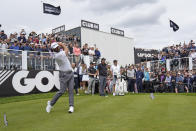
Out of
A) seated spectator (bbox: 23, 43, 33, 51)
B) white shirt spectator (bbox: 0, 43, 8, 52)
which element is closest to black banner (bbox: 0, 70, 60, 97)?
white shirt spectator (bbox: 0, 43, 8, 52)

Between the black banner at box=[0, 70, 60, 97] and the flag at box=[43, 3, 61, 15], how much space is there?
709 cm

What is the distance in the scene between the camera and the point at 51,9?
23156mm

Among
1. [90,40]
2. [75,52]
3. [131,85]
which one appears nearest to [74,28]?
[90,40]

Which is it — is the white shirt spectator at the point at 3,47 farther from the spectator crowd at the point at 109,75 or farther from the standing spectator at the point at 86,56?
the standing spectator at the point at 86,56

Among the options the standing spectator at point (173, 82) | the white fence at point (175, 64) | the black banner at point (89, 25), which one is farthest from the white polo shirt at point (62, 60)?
the black banner at point (89, 25)

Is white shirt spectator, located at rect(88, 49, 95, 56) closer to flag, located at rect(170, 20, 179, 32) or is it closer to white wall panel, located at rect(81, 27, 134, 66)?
flag, located at rect(170, 20, 179, 32)

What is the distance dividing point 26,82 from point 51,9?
29.2 feet

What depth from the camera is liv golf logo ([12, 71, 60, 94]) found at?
16750mm

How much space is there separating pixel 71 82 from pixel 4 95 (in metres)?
9.38

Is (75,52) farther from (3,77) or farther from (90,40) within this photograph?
(90,40)

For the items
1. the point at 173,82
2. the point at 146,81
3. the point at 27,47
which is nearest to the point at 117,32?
the point at 146,81

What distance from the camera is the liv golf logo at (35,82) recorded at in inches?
659

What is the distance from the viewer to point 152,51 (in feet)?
132

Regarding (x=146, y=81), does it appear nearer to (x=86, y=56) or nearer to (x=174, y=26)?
(x=86, y=56)
